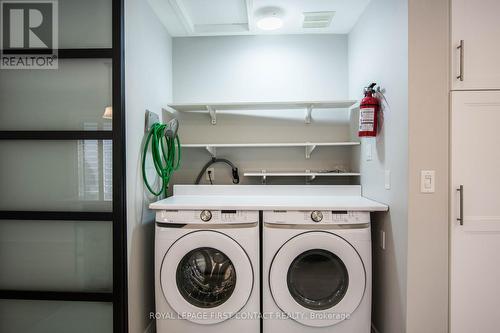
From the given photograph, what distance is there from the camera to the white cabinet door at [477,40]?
1418 mm

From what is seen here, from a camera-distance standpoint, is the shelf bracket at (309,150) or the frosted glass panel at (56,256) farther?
the shelf bracket at (309,150)

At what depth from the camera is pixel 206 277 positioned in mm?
1830

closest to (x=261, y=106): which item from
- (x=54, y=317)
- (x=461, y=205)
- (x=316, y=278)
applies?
(x=316, y=278)

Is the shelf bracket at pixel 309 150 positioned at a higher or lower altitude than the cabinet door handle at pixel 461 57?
lower

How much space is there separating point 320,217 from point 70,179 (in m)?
1.57

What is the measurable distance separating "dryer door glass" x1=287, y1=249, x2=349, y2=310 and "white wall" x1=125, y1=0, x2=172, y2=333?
1031mm

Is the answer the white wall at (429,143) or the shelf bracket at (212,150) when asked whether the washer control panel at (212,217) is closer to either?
the shelf bracket at (212,150)

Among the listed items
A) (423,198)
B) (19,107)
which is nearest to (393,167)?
(423,198)

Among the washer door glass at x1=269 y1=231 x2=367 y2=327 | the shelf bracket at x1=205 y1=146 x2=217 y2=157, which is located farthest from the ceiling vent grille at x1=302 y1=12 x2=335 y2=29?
the washer door glass at x1=269 y1=231 x2=367 y2=327

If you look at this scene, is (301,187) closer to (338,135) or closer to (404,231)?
(338,135)

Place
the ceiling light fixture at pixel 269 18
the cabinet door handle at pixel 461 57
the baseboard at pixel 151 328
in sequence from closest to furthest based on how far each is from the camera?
1. the cabinet door handle at pixel 461 57
2. the baseboard at pixel 151 328
3. the ceiling light fixture at pixel 269 18

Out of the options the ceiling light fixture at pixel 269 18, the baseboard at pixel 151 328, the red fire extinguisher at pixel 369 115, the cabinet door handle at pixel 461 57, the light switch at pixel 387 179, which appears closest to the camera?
the cabinet door handle at pixel 461 57

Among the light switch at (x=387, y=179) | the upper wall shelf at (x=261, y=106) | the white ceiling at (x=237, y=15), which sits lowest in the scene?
the light switch at (x=387, y=179)

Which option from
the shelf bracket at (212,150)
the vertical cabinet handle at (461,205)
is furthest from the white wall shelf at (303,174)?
the vertical cabinet handle at (461,205)
